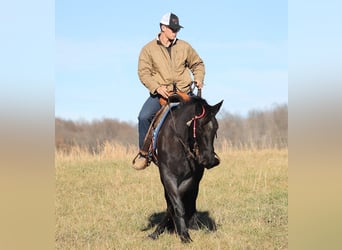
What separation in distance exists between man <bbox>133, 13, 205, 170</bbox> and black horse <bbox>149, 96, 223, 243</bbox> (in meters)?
0.49

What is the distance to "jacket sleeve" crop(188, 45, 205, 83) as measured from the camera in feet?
27.3

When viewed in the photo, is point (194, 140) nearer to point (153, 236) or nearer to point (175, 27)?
point (153, 236)

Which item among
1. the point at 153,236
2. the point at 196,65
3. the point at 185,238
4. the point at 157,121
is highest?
the point at 196,65

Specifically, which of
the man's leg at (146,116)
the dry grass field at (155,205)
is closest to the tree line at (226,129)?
the dry grass field at (155,205)

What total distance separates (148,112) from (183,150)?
43.9 inches

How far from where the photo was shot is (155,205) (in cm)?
1081

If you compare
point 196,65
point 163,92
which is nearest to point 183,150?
point 163,92

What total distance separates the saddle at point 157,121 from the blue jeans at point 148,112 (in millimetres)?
110

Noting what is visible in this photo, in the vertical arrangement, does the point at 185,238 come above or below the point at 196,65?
below

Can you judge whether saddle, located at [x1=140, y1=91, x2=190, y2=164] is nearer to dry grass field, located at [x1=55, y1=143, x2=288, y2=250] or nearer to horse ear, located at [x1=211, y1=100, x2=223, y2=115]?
horse ear, located at [x1=211, y1=100, x2=223, y2=115]
